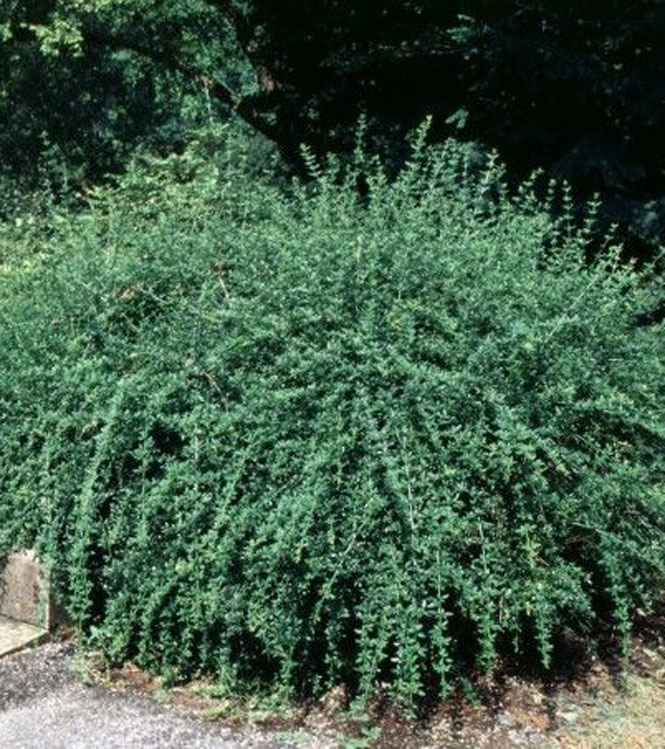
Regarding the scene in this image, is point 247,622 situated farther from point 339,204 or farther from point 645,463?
point 339,204

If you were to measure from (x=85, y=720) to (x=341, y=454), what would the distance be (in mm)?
1206

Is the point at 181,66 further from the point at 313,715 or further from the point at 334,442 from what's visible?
the point at 313,715

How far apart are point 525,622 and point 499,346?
99 cm

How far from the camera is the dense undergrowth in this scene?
3.70 metres

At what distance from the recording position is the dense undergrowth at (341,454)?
12.1 feet

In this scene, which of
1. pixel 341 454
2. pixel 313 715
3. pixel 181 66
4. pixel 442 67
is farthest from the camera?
pixel 181 66

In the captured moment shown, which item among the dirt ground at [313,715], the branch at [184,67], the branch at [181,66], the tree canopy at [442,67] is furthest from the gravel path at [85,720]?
the branch at [181,66]

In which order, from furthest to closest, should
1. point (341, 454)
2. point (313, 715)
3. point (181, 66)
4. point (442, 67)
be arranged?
point (181, 66) < point (442, 67) < point (313, 715) < point (341, 454)

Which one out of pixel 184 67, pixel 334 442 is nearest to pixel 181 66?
pixel 184 67

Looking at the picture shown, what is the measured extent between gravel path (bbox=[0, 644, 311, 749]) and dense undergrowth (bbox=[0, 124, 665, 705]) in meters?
0.20

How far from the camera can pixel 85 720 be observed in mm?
3783

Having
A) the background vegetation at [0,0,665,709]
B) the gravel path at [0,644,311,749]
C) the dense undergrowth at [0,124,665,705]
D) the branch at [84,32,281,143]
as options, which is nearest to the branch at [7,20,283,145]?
the branch at [84,32,281,143]

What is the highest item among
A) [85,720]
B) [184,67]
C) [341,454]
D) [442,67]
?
[184,67]

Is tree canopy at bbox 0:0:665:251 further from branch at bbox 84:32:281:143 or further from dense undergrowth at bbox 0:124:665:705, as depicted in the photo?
dense undergrowth at bbox 0:124:665:705
